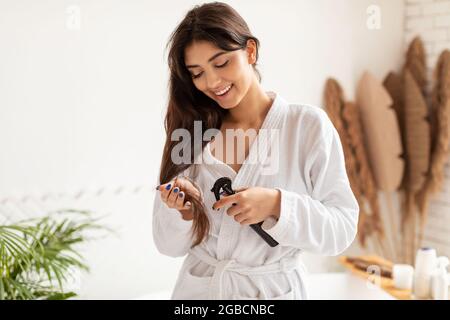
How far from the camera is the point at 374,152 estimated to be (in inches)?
83.2

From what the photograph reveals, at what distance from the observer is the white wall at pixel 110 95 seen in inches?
59.2

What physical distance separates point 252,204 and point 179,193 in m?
0.09

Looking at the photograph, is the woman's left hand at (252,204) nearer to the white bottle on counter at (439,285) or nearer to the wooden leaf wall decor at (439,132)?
the white bottle on counter at (439,285)

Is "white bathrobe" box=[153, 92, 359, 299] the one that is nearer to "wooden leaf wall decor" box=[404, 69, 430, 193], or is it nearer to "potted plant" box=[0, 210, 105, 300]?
"potted plant" box=[0, 210, 105, 300]

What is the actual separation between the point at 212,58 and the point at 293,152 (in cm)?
17

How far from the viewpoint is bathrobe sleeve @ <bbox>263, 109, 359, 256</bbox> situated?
72cm

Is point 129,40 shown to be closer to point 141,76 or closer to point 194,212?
point 141,76

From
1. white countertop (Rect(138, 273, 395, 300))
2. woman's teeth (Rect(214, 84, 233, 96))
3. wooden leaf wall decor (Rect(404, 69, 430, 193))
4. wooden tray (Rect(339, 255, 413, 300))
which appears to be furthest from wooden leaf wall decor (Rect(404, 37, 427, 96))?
woman's teeth (Rect(214, 84, 233, 96))

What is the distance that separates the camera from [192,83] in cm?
77

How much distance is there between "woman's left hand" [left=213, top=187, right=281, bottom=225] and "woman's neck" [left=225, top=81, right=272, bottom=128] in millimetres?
131

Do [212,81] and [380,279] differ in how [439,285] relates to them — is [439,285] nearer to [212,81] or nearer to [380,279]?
[380,279]

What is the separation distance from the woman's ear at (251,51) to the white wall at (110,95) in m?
0.63

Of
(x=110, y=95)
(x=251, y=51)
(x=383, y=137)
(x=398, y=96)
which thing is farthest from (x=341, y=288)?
(x=251, y=51)

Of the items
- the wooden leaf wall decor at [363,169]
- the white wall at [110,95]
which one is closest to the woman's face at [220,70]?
the white wall at [110,95]
